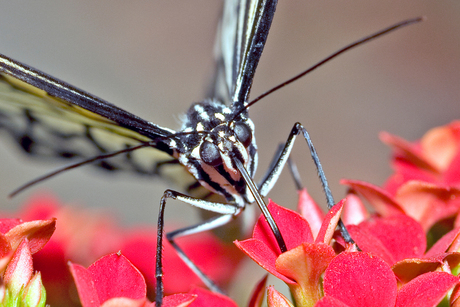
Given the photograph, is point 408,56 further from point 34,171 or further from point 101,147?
point 101,147

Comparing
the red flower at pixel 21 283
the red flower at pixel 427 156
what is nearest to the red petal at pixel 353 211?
the red flower at pixel 427 156

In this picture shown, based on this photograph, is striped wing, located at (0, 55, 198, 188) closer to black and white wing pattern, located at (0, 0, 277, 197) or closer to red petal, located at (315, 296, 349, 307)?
black and white wing pattern, located at (0, 0, 277, 197)

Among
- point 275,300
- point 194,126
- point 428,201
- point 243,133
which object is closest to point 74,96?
point 194,126

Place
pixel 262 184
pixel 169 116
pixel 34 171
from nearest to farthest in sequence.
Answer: pixel 262 184, pixel 34 171, pixel 169 116

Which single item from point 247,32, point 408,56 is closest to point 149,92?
point 408,56

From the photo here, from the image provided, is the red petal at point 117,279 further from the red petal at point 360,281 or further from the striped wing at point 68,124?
the striped wing at point 68,124
